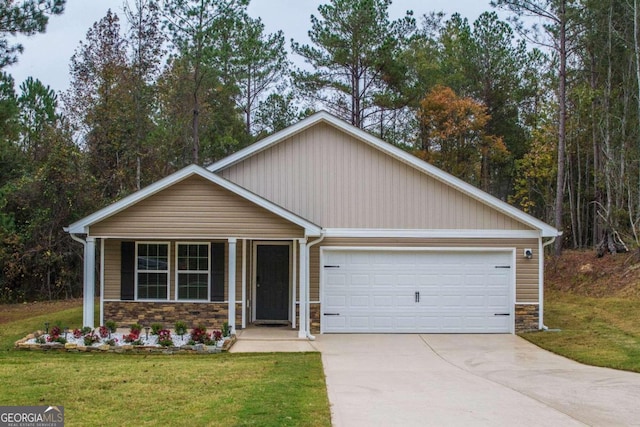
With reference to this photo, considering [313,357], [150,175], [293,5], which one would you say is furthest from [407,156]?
[293,5]

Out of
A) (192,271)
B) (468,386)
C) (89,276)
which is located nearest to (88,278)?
(89,276)

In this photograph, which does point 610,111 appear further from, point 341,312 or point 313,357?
point 313,357

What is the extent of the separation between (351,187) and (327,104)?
649 inches

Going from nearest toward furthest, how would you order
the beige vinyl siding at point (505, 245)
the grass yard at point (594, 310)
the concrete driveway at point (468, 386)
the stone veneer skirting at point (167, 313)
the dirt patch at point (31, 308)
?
the concrete driveway at point (468, 386) → the grass yard at point (594, 310) → the stone veneer skirting at point (167, 313) → the beige vinyl siding at point (505, 245) → the dirt patch at point (31, 308)

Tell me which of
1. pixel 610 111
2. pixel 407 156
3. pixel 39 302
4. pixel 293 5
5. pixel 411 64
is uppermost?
pixel 293 5

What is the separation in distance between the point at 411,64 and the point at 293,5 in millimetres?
6526

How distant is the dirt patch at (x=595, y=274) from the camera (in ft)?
61.7

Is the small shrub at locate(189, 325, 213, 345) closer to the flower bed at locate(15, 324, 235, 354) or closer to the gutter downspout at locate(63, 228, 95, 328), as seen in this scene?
the flower bed at locate(15, 324, 235, 354)

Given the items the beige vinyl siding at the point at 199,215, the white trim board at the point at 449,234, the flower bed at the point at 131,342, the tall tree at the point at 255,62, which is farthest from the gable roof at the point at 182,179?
the tall tree at the point at 255,62

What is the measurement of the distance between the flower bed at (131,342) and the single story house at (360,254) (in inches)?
86.0

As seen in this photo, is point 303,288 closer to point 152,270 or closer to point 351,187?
point 351,187

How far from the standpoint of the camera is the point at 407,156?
47.2 ft

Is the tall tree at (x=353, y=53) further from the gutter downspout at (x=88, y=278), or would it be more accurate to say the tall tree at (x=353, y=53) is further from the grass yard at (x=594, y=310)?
the gutter downspout at (x=88, y=278)

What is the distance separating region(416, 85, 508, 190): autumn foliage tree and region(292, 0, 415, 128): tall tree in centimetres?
236
